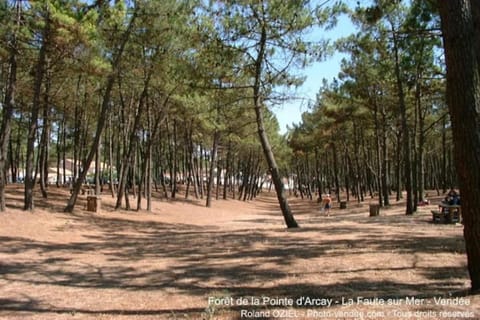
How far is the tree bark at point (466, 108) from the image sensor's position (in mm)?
4488

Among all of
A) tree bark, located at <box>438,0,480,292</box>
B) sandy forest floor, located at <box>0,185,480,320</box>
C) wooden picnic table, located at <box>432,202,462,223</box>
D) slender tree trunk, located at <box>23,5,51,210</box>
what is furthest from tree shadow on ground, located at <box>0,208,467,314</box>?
slender tree trunk, located at <box>23,5,51,210</box>

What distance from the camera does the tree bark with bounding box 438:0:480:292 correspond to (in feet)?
14.7

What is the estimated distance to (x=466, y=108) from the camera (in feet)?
14.9

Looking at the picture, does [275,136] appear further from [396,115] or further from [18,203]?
[18,203]

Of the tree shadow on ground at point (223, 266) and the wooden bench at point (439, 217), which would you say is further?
the wooden bench at point (439, 217)

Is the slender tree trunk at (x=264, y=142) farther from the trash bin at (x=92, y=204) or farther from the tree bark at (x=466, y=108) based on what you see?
the trash bin at (x=92, y=204)

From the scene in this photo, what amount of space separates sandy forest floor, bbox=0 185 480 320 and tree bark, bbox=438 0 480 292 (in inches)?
30.0

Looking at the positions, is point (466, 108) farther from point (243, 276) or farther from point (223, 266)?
point (223, 266)

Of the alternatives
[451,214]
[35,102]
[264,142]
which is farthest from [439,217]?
[35,102]

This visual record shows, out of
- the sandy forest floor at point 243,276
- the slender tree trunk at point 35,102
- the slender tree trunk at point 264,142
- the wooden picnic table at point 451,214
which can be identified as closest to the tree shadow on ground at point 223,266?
the sandy forest floor at point 243,276

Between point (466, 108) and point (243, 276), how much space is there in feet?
13.5

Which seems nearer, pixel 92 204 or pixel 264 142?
pixel 264 142

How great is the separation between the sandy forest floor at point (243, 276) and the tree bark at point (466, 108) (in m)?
0.76

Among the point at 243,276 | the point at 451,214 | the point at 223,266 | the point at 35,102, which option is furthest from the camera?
the point at 35,102
